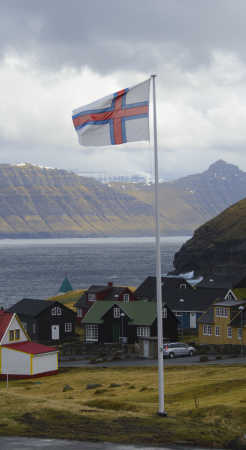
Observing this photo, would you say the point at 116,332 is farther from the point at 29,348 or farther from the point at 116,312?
the point at 29,348

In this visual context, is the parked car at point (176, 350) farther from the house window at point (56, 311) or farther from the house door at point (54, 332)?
the house door at point (54, 332)

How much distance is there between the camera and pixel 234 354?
71812 millimetres

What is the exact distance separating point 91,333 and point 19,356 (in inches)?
1036

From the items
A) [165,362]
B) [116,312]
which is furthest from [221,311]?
[165,362]

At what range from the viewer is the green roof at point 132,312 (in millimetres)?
84656

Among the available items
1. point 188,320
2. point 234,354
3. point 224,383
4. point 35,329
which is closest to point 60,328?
point 35,329

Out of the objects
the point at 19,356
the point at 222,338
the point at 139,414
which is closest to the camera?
the point at 139,414

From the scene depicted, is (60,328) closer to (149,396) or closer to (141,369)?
(141,369)

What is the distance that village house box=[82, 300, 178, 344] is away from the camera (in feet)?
280

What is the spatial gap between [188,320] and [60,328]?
63.7 ft

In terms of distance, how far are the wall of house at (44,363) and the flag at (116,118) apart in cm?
3835

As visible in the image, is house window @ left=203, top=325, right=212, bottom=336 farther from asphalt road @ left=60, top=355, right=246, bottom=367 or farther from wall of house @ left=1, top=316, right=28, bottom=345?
wall of house @ left=1, top=316, right=28, bottom=345

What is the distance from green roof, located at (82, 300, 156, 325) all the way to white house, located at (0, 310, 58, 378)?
75.6 ft

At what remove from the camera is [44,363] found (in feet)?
204
